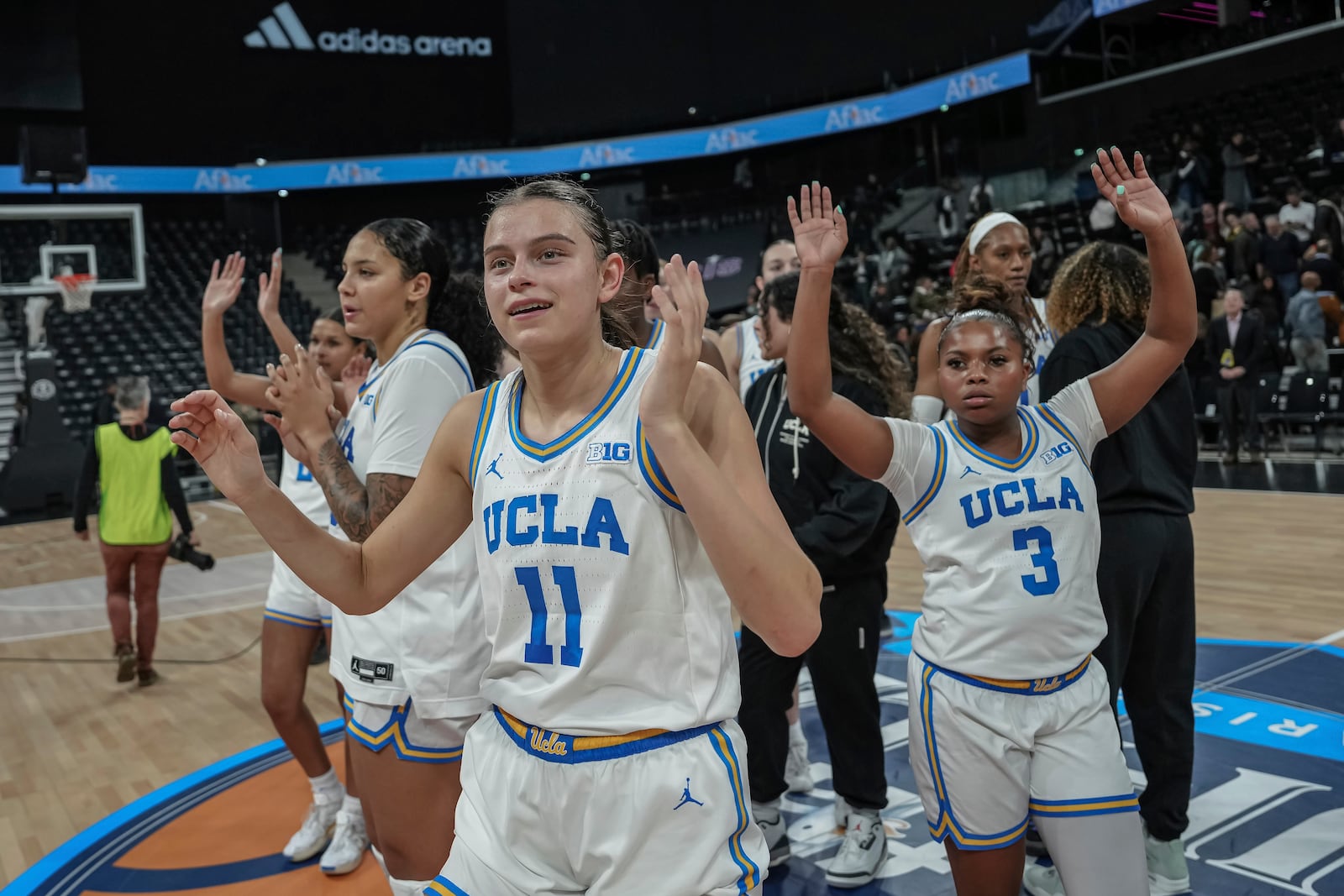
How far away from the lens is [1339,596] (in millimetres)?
6074

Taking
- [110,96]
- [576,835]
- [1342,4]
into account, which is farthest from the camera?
[110,96]

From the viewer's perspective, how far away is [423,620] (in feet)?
8.36

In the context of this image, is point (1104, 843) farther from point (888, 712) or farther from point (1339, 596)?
point (1339, 596)

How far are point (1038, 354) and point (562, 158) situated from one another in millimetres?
21317

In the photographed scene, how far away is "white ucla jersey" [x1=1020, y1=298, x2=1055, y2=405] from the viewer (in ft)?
10.6

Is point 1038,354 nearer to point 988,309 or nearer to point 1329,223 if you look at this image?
point 988,309

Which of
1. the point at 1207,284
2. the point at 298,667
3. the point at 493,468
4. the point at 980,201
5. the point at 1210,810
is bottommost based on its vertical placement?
the point at 1210,810

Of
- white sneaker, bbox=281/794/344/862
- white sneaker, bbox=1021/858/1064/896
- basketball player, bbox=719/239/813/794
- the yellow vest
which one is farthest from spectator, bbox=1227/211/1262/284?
white sneaker, bbox=281/794/344/862

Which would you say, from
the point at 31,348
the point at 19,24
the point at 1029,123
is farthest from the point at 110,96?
the point at 1029,123

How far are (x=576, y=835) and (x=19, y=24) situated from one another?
2277cm

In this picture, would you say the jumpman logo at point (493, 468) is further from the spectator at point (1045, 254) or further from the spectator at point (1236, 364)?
the spectator at point (1045, 254)

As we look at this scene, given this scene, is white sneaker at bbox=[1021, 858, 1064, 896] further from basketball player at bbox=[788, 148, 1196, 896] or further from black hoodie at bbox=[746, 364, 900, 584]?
black hoodie at bbox=[746, 364, 900, 584]

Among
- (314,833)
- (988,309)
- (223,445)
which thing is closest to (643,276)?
(988,309)

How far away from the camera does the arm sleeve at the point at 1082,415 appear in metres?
2.67
